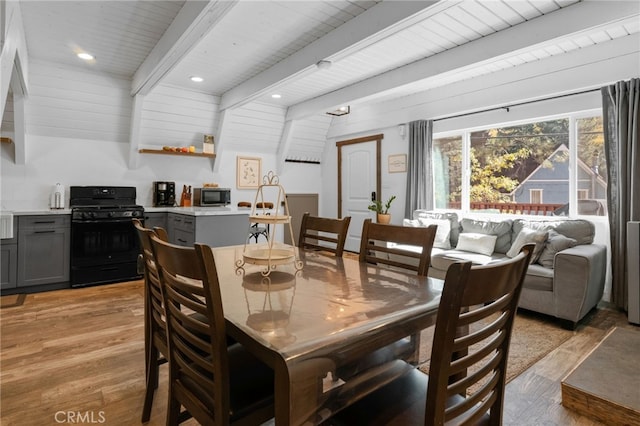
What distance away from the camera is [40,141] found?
169 inches

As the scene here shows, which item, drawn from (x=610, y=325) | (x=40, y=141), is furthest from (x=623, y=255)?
(x=40, y=141)

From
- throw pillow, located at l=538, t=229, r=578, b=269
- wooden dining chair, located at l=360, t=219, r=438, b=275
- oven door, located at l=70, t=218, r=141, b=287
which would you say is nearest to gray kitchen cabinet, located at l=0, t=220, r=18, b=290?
oven door, located at l=70, t=218, r=141, b=287

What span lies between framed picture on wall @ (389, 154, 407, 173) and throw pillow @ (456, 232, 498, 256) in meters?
1.68

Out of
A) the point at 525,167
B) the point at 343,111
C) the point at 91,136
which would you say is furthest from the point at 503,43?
the point at 91,136

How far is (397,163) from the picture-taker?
5.34 metres

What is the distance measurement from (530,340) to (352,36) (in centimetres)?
277

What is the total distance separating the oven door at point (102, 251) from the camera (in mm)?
3994

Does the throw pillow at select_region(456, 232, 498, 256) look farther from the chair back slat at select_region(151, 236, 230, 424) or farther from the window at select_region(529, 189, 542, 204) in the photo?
the chair back slat at select_region(151, 236, 230, 424)

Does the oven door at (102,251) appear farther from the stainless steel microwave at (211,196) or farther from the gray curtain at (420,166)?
the gray curtain at (420,166)

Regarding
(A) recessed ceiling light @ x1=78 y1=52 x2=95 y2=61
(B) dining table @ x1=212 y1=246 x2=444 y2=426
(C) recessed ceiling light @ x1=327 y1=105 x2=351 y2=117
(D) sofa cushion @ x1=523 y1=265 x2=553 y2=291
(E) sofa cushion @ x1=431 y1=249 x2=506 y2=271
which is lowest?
(D) sofa cushion @ x1=523 y1=265 x2=553 y2=291

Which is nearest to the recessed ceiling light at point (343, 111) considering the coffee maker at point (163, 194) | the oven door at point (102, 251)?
the coffee maker at point (163, 194)

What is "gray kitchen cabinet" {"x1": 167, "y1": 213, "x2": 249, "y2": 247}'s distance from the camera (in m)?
4.04

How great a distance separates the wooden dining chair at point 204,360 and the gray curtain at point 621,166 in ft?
11.8

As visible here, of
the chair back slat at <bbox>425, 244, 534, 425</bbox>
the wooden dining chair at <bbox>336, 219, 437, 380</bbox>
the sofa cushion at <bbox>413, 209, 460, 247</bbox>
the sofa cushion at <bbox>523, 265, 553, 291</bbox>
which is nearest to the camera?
the chair back slat at <bbox>425, 244, 534, 425</bbox>
